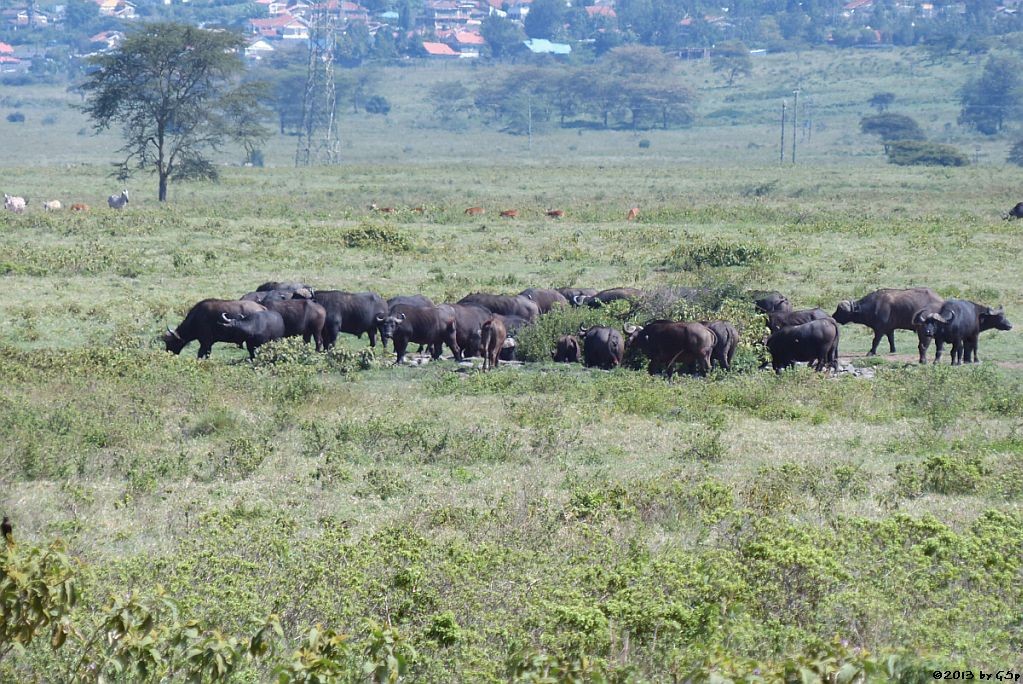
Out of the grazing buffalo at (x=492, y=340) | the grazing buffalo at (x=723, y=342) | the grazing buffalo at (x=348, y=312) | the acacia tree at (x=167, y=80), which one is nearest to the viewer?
the grazing buffalo at (x=723, y=342)

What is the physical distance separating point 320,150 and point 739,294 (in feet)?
228

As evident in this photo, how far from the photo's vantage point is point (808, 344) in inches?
622

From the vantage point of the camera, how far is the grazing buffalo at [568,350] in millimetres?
16547

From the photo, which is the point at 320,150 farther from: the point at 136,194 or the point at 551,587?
the point at 551,587

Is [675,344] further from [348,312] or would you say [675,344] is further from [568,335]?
[348,312]

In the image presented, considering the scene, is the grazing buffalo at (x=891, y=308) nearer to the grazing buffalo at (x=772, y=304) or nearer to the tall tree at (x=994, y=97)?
the grazing buffalo at (x=772, y=304)

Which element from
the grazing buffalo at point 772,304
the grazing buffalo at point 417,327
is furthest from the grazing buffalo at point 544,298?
the grazing buffalo at point 772,304

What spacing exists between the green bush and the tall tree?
28.2 metres

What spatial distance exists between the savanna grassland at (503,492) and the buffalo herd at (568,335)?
0.50 m

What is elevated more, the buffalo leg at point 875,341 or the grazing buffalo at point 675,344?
the grazing buffalo at point 675,344

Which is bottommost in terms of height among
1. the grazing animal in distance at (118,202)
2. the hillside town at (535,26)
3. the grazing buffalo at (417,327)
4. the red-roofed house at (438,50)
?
the grazing buffalo at (417,327)

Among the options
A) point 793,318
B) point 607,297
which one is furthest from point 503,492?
point 607,297

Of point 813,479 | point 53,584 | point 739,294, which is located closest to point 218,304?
point 739,294

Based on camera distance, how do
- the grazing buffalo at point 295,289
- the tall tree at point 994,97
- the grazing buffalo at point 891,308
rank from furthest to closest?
the tall tree at point 994,97 → the grazing buffalo at point 295,289 → the grazing buffalo at point 891,308
